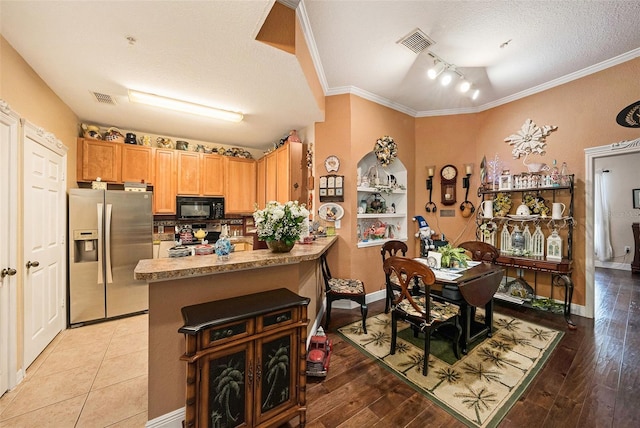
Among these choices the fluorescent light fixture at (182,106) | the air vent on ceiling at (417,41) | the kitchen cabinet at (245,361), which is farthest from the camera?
the fluorescent light fixture at (182,106)

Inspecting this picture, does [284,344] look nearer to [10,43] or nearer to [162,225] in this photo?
[10,43]

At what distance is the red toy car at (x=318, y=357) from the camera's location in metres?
1.94

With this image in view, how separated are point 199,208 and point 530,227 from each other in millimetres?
5239

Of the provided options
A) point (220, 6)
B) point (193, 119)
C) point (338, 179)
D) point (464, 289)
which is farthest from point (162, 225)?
point (464, 289)

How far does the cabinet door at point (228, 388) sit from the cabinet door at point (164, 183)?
3.37 meters

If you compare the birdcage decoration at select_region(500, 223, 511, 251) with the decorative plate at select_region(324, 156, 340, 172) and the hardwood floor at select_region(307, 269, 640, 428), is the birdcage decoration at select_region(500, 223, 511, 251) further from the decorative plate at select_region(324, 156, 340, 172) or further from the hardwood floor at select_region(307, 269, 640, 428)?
the decorative plate at select_region(324, 156, 340, 172)

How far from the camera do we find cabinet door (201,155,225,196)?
163 inches

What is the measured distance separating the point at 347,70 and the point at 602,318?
442 cm

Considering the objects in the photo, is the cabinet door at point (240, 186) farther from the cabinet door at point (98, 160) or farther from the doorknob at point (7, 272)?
the doorknob at point (7, 272)

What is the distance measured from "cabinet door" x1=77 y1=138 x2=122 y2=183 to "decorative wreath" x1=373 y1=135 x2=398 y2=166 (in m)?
3.85

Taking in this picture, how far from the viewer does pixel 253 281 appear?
5.63 ft

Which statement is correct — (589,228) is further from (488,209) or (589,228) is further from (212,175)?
(212,175)

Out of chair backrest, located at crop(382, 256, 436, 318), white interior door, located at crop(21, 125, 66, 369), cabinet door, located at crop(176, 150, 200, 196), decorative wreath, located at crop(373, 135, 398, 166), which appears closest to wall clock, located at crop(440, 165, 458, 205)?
decorative wreath, located at crop(373, 135, 398, 166)

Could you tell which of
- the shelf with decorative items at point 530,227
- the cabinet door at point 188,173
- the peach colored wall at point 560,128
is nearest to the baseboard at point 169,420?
the cabinet door at point 188,173
